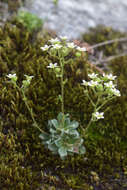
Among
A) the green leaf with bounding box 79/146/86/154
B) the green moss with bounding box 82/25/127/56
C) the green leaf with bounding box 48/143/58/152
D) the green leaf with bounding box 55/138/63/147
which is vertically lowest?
the green leaf with bounding box 79/146/86/154

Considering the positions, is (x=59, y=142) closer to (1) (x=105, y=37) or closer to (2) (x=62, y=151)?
(2) (x=62, y=151)

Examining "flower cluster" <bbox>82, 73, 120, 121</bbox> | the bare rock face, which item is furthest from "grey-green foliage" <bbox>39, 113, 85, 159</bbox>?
the bare rock face

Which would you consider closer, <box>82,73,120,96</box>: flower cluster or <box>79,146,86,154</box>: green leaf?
<box>82,73,120,96</box>: flower cluster

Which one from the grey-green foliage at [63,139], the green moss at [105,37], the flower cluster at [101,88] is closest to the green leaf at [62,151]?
the grey-green foliage at [63,139]

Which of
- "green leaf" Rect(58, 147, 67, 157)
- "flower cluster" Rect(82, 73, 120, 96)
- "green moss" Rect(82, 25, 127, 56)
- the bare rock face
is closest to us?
"flower cluster" Rect(82, 73, 120, 96)

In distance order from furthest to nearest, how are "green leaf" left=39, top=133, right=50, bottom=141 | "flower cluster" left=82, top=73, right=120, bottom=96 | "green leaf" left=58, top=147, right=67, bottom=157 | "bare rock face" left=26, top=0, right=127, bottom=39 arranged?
"bare rock face" left=26, top=0, right=127, bottom=39, "green leaf" left=39, top=133, right=50, bottom=141, "green leaf" left=58, top=147, right=67, bottom=157, "flower cluster" left=82, top=73, right=120, bottom=96

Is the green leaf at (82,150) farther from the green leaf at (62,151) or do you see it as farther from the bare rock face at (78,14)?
the bare rock face at (78,14)

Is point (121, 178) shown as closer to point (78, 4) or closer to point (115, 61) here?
point (115, 61)

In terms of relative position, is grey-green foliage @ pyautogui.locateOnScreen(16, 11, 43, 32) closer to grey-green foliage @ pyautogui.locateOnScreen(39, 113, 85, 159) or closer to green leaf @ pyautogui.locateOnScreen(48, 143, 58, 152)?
grey-green foliage @ pyautogui.locateOnScreen(39, 113, 85, 159)

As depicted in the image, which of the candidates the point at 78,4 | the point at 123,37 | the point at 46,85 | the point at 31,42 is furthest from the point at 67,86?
the point at 78,4

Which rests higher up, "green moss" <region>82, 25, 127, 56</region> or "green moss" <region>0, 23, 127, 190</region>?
"green moss" <region>82, 25, 127, 56</region>
